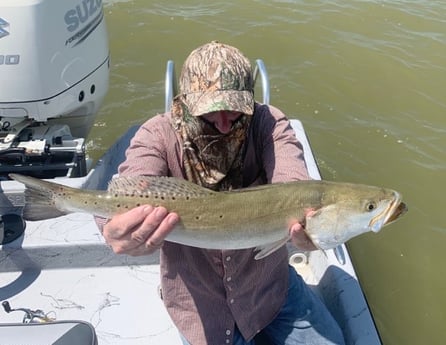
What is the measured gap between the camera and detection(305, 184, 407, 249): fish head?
2016mm

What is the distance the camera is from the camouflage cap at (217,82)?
2137 millimetres

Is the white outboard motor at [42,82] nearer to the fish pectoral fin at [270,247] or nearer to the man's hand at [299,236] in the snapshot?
the fish pectoral fin at [270,247]

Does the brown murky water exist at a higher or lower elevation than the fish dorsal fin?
lower

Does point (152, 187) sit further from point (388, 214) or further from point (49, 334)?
point (388, 214)

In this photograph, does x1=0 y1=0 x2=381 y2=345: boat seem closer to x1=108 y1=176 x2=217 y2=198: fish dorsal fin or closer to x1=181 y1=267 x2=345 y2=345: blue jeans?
x1=181 y1=267 x2=345 y2=345: blue jeans

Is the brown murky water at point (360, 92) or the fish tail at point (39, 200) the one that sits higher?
the fish tail at point (39, 200)

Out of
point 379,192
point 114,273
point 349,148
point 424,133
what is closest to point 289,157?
point 379,192

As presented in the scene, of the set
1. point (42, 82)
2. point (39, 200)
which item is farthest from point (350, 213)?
point (42, 82)

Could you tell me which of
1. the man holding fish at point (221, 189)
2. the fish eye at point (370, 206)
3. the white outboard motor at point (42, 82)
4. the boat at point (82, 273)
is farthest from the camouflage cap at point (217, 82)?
the white outboard motor at point (42, 82)

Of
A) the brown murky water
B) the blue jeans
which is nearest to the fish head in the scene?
the blue jeans

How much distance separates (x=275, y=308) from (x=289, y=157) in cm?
80

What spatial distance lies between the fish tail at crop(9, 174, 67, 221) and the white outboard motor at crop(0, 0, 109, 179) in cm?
158

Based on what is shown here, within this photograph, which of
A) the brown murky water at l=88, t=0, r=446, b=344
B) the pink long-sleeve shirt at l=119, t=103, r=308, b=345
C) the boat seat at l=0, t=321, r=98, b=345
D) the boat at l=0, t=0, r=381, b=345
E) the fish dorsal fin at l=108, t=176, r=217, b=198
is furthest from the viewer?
the brown murky water at l=88, t=0, r=446, b=344

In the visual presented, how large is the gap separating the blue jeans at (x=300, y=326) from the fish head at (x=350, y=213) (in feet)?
2.38
